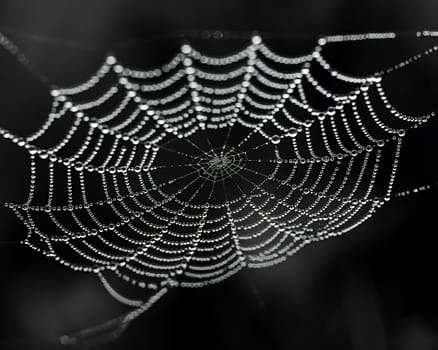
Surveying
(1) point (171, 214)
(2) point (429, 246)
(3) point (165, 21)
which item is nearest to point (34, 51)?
(3) point (165, 21)

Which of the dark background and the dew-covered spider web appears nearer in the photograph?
the dew-covered spider web

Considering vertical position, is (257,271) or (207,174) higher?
(207,174)

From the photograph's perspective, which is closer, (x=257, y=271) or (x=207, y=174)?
(x=207, y=174)

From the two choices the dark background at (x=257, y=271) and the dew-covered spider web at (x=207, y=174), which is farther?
the dark background at (x=257, y=271)
